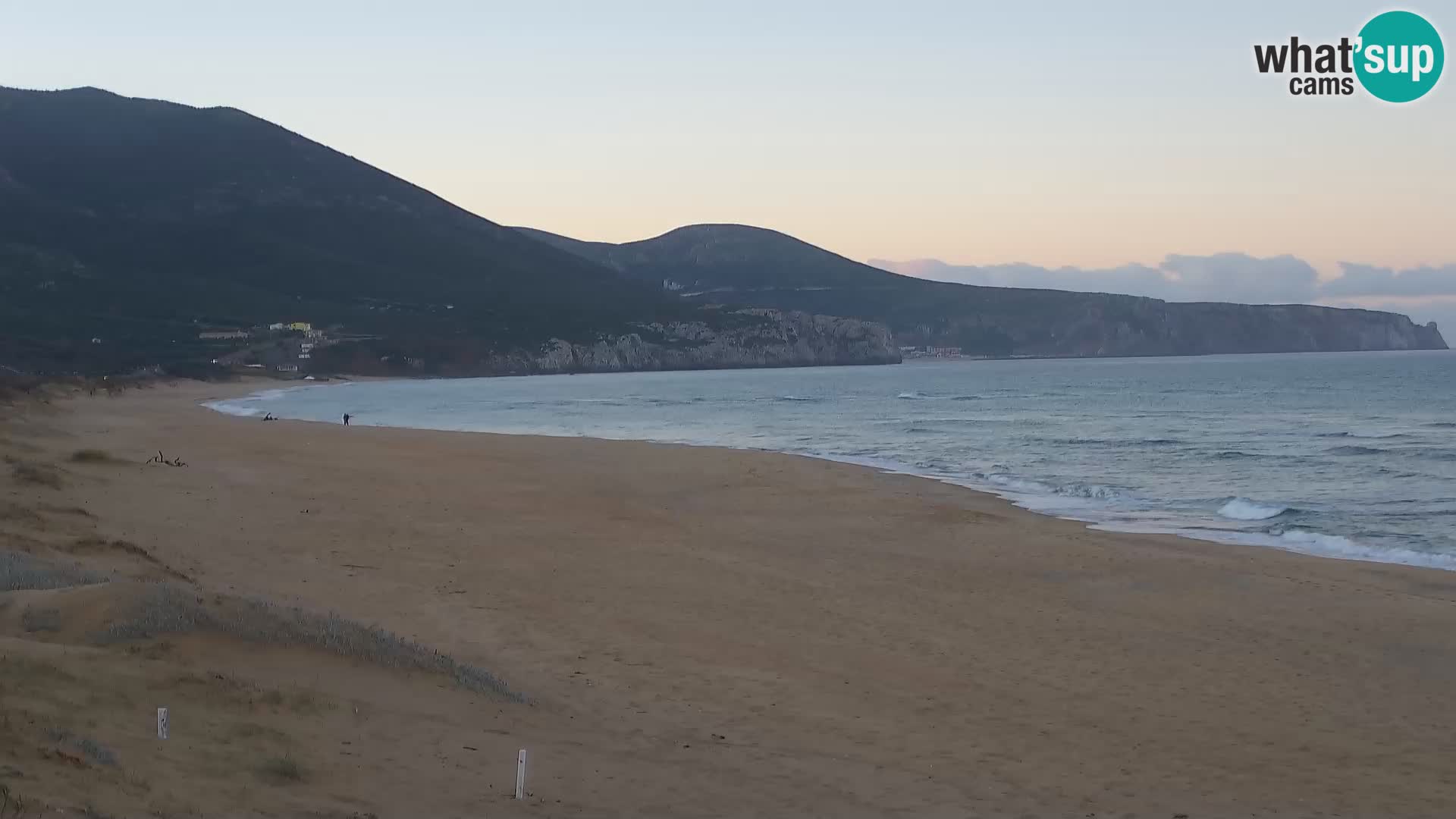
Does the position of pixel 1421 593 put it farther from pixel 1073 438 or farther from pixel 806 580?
pixel 1073 438

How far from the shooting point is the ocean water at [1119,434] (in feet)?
74.0

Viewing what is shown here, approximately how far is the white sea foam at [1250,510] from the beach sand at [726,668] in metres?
3.97

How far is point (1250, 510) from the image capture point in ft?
75.3

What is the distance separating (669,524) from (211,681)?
12.9m

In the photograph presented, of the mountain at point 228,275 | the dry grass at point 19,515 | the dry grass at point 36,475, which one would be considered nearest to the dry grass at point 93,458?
the dry grass at point 36,475

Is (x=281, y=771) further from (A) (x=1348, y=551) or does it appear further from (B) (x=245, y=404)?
(B) (x=245, y=404)

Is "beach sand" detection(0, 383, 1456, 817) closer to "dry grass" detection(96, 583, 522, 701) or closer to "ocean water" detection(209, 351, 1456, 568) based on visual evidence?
"dry grass" detection(96, 583, 522, 701)

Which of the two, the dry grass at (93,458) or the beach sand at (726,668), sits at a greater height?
the dry grass at (93,458)

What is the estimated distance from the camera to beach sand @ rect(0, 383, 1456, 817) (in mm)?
6969

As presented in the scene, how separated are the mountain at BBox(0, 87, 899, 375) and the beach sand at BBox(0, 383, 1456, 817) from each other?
353ft

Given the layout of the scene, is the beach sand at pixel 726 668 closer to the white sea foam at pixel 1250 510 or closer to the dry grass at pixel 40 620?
the dry grass at pixel 40 620

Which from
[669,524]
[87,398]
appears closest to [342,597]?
[669,524]

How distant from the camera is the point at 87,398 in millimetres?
59281

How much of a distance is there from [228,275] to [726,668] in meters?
175
